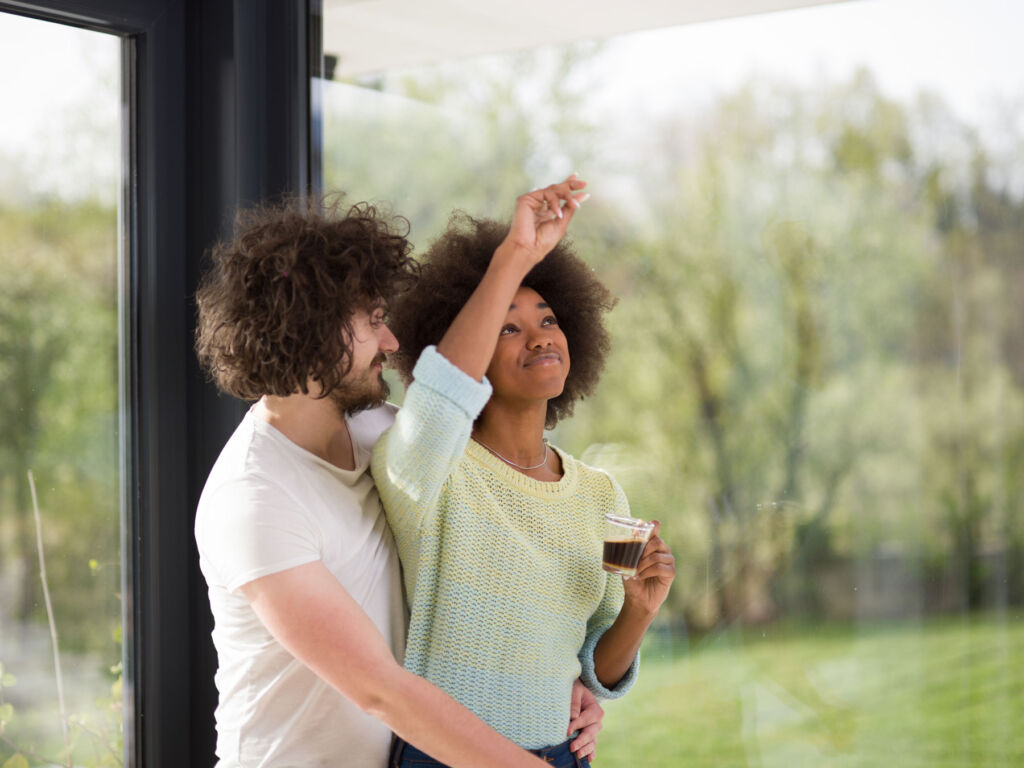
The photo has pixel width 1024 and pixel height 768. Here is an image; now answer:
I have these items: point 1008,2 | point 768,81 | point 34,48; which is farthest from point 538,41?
point 34,48

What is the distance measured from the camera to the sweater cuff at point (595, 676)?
1803 mm

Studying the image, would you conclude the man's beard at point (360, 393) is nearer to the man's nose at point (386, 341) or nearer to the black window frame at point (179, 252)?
the man's nose at point (386, 341)

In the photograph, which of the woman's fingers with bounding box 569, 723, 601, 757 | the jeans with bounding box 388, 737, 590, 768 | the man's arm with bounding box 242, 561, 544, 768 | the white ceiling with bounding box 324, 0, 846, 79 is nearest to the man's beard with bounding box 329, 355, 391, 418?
the man's arm with bounding box 242, 561, 544, 768

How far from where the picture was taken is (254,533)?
4.76 ft

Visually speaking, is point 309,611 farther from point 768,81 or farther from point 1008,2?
point 1008,2

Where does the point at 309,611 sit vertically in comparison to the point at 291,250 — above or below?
below

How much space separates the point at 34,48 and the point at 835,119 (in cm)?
162

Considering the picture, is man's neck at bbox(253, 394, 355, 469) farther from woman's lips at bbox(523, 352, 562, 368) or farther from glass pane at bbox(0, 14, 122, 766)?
glass pane at bbox(0, 14, 122, 766)

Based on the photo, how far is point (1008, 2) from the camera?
174cm

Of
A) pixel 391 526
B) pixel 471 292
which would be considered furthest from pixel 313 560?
pixel 471 292

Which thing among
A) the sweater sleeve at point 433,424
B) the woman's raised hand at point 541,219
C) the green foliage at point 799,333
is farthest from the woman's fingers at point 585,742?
the woman's raised hand at point 541,219

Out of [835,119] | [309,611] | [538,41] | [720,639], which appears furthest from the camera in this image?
[538,41]

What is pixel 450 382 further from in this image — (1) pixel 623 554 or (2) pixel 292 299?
(1) pixel 623 554

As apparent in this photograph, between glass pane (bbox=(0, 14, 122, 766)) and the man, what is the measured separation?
77 centimetres
